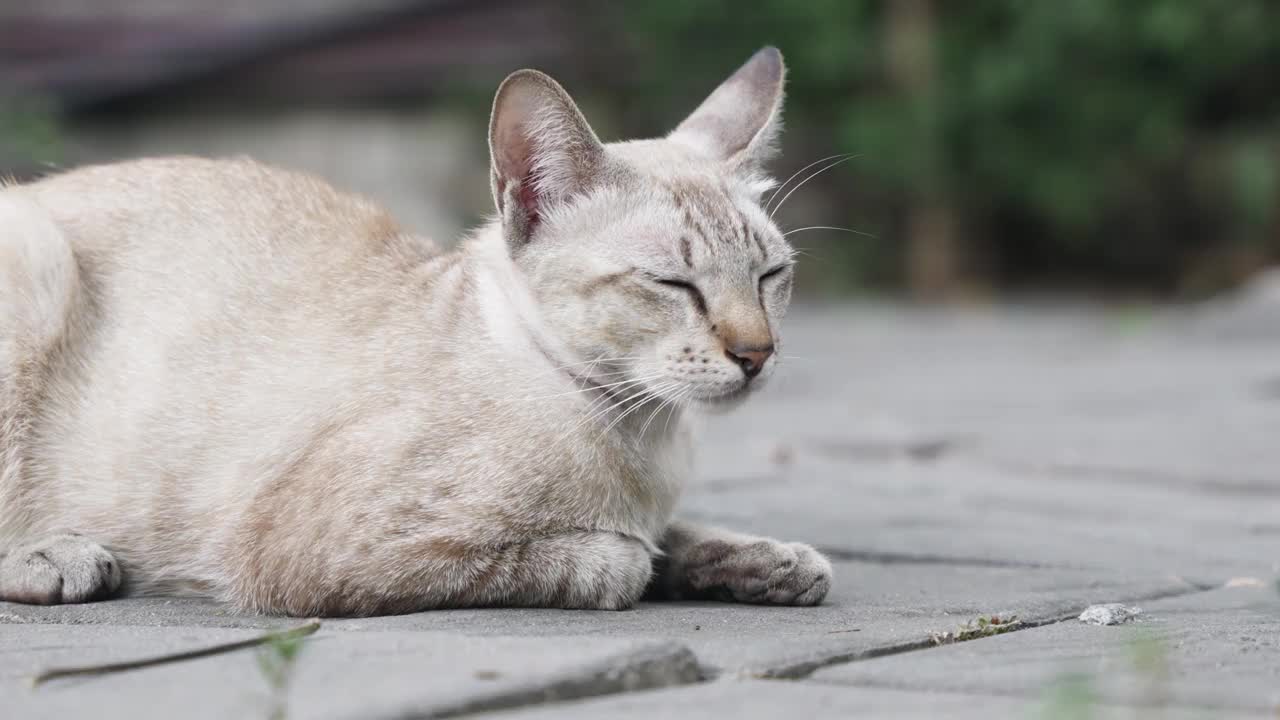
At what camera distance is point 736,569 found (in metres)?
3.23

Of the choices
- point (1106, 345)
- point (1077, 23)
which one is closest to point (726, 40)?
point (1077, 23)

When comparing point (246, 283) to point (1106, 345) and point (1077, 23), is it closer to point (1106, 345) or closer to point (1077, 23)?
point (1106, 345)

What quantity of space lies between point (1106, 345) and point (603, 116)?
18.3ft

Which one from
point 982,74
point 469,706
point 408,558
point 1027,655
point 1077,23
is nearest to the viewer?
point 469,706

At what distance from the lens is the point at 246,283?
11.5ft

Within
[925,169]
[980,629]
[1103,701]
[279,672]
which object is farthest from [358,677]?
[925,169]

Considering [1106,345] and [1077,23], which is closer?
[1106,345]

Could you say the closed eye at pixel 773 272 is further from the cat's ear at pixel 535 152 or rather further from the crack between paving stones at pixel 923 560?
the crack between paving stones at pixel 923 560

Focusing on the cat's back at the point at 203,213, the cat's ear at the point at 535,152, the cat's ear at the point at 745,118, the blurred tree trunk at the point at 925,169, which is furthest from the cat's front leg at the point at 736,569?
the blurred tree trunk at the point at 925,169

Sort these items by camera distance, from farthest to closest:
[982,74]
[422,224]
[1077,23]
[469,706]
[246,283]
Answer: [982,74] → [1077,23] → [422,224] → [246,283] → [469,706]

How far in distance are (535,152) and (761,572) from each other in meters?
0.96

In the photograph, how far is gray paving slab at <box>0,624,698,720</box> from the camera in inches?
81.3

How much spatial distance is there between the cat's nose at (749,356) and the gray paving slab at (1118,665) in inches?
26.9

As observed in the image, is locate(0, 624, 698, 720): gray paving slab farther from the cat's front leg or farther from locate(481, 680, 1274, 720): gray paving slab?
the cat's front leg
